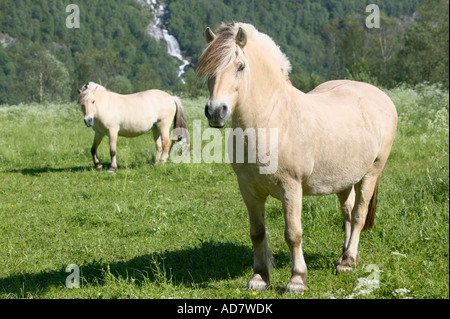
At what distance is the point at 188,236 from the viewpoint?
215 inches

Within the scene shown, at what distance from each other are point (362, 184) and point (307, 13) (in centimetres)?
18973

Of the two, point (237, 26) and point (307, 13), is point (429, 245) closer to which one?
point (237, 26)

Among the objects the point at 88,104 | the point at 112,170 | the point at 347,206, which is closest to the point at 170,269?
the point at 347,206

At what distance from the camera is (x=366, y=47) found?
58688 millimetres

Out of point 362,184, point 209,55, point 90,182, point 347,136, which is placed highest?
point 209,55

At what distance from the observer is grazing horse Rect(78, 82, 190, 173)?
408 inches

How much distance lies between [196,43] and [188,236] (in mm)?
172027

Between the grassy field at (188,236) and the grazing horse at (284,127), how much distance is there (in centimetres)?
52

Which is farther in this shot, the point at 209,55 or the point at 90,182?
the point at 90,182

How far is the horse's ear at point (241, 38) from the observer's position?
3.16 m

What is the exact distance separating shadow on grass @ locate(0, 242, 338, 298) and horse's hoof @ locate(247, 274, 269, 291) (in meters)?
0.47

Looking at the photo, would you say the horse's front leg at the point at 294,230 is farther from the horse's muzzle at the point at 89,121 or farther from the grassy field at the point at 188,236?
the horse's muzzle at the point at 89,121

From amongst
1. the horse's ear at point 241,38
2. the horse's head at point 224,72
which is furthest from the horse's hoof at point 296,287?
the horse's ear at point 241,38
